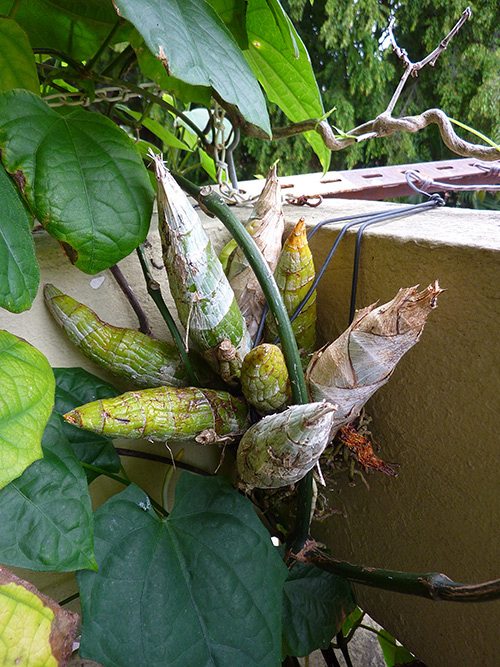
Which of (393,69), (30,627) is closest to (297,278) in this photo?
(30,627)

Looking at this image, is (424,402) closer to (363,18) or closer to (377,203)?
(377,203)

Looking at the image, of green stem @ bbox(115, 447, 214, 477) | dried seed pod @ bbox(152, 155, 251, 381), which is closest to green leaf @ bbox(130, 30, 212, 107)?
dried seed pod @ bbox(152, 155, 251, 381)

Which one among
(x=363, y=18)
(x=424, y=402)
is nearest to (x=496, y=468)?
(x=424, y=402)

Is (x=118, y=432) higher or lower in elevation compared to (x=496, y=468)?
higher

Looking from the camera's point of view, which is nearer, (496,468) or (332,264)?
(496,468)

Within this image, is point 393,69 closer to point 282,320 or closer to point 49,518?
point 282,320

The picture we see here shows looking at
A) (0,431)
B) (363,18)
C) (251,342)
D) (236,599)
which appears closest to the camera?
(0,431)
